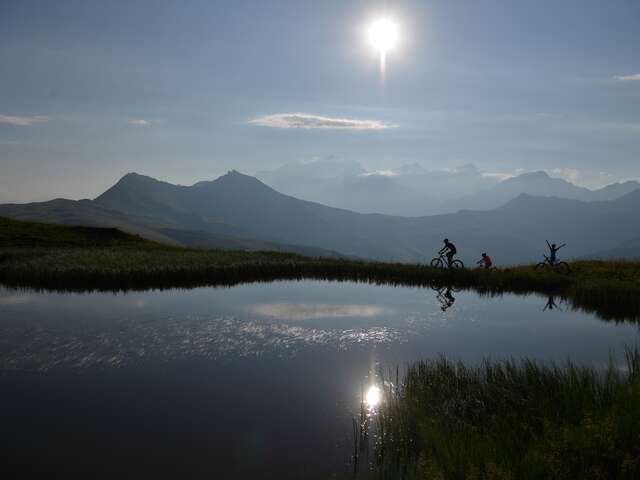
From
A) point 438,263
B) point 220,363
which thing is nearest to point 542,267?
point 438,263

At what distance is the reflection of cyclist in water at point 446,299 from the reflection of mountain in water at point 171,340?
5067 millimetres

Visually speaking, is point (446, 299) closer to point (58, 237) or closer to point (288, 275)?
point (288, 275)

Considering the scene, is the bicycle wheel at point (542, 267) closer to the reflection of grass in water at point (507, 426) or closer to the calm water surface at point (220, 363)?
the calm water surface at point (220, 363)

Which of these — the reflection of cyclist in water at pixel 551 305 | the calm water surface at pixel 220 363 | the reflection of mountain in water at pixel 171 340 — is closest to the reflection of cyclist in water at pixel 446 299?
the calm water surface at pixel 220 363

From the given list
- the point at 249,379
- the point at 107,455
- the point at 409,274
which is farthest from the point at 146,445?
the point at 409,274

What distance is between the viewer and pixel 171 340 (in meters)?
20.8

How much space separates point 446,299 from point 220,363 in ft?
65.1

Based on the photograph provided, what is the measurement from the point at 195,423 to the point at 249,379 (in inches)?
138

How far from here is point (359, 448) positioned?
38.0 ft

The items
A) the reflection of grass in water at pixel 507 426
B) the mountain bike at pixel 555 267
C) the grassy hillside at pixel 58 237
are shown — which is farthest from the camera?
the grassy hillside at pixel 58 237

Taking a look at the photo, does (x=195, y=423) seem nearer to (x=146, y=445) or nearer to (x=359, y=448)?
(x=146, y=445)

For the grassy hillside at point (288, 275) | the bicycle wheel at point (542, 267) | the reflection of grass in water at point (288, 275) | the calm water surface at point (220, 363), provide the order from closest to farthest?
the calm water surface at point (220, 363) → the grassy hillside at point (288, 275) → the reflection of grass in water at point (288, 275) → the bicycle wheel at point (542, 267)

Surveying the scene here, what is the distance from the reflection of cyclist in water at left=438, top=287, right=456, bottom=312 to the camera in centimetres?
3044

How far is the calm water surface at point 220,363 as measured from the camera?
11.4 meters
